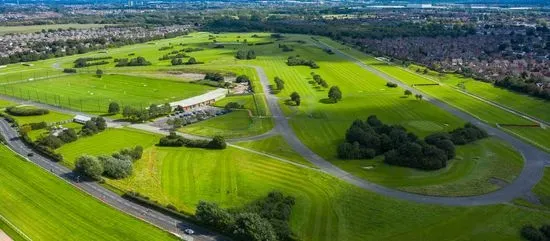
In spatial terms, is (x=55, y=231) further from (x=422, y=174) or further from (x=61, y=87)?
(x=61, y=87)

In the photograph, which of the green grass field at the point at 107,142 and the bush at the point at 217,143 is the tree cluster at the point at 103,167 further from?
the bush at the point at 217,143

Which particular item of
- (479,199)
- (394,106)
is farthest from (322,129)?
(479,199)

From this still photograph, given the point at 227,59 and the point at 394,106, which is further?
the point at 227,59

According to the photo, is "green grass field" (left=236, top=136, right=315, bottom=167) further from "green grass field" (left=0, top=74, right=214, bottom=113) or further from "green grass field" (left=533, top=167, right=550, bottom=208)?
"green grass field" (left=0, top=74, right=214, bottom=113)

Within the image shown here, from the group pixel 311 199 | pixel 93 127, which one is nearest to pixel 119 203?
pixel 311 199

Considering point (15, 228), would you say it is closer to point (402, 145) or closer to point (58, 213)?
point (58, 213)

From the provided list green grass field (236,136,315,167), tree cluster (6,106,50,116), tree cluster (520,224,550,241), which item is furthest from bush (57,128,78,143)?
tree cluster (520,224,550,241)
